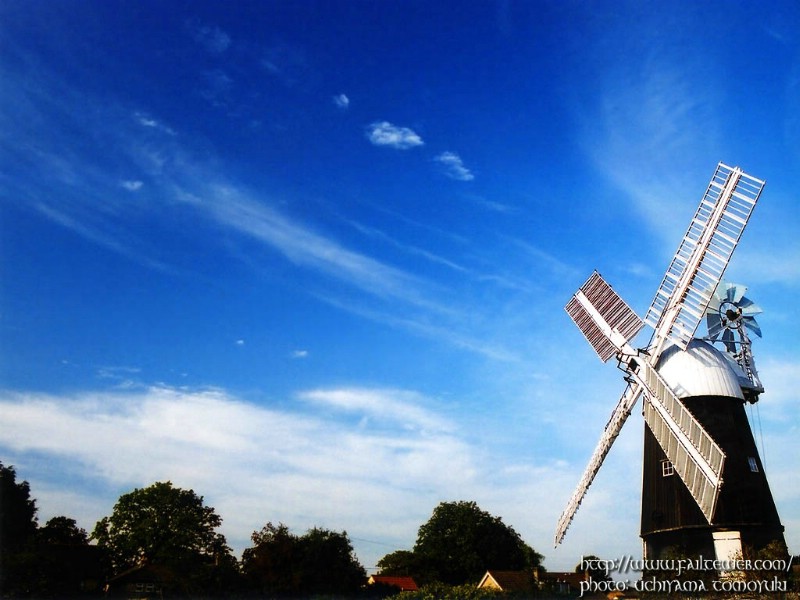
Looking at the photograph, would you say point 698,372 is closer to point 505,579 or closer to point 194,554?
point 505,579

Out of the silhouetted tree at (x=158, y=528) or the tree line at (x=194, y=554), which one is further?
the silhouetted tree at (x=158, y=528)

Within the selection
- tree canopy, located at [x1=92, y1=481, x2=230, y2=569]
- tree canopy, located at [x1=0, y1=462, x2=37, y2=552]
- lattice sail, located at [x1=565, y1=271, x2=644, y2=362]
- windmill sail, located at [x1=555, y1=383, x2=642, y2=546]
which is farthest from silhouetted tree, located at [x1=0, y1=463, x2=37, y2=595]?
lattice sail, located at [x1=565, y1=271, x2=644, y2=362]

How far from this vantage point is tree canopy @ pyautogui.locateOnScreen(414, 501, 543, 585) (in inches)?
2987

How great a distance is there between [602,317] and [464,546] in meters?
46.0

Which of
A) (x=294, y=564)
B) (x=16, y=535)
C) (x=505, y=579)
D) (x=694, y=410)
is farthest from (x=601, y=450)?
(x=16, y=535)

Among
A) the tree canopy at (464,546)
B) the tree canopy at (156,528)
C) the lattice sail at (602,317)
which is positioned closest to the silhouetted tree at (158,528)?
the tree canopy at (156,528)

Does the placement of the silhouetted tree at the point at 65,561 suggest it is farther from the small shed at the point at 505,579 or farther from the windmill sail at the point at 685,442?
the windmill sail at the point at 685,442

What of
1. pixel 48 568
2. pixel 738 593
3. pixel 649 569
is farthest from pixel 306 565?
pixel 738 593

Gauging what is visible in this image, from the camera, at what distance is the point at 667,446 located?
33094 millimetres

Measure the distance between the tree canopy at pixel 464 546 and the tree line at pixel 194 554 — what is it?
11 centimetres

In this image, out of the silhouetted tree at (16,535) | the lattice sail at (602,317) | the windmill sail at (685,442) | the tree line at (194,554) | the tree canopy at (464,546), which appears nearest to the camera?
the windmill sail at (685,442)

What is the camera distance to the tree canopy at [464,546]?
2987 inches

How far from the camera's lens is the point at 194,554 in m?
60.5

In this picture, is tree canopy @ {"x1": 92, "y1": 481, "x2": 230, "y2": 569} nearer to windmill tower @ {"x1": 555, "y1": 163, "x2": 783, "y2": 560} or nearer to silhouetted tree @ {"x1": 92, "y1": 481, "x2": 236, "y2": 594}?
silhouetted tree @ {"x1": 92, "y1": 481, "x2": 236, "y2": 594}
